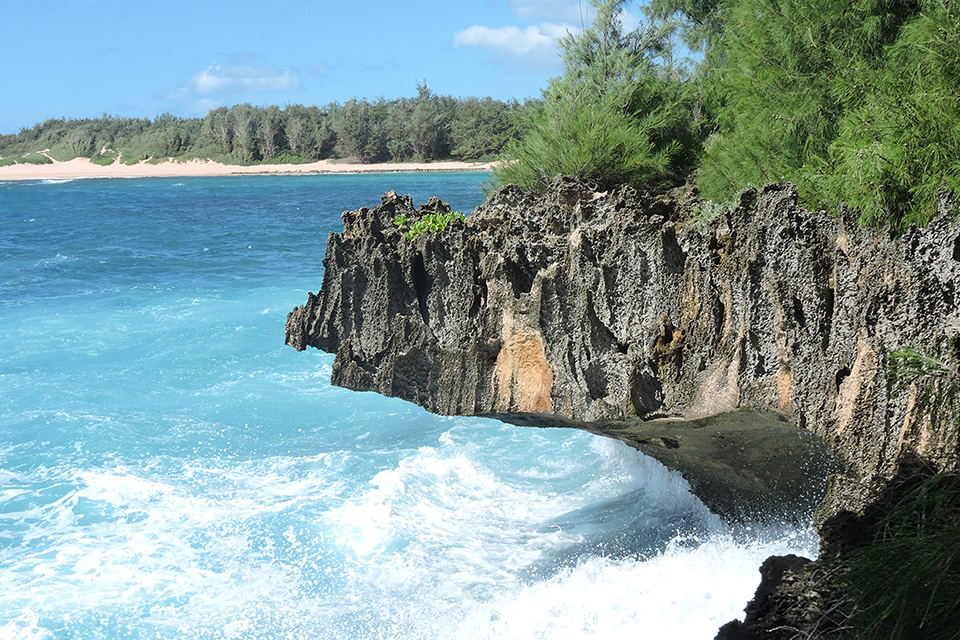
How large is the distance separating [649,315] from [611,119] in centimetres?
559

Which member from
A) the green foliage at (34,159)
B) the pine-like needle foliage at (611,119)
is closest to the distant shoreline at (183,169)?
the green foliage at (34,159)

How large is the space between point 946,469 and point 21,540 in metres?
8.82

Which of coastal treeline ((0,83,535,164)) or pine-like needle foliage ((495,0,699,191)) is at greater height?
coastal treeline ((0,83,535,164))

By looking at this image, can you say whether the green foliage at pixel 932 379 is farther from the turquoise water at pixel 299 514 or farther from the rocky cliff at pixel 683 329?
the turquoise water at pixel 299 514

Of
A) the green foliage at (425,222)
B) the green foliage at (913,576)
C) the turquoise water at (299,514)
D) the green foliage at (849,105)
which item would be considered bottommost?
the turquoise water at (299,514)

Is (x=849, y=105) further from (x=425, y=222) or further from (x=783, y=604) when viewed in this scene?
(x=783, y=604)

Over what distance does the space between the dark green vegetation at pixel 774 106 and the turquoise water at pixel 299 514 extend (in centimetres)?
321

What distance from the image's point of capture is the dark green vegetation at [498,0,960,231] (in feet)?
15.8

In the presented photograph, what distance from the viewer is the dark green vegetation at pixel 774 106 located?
482 centimetres

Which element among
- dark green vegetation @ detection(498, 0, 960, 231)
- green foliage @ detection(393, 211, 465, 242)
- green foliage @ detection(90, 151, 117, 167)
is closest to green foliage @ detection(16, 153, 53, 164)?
green foliage @ detection(90, 151, 117, 167)

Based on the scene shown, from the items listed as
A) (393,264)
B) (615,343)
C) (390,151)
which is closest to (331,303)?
(393,264)

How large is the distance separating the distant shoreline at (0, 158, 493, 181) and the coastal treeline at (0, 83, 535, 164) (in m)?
1.29

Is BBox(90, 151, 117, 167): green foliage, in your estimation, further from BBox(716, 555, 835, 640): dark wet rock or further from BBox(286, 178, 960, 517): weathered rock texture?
BBox(716, 555, 835, 640): dark wet rock

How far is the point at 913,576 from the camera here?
2959mm
